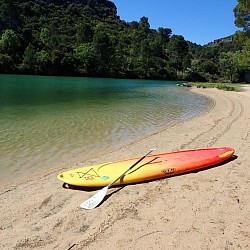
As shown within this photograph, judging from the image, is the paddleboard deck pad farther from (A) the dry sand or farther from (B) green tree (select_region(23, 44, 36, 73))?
(B) green tree (select_region(23, 44, 36, 73))

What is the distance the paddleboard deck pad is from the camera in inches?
246

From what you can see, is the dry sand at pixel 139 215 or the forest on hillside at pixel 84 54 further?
the forest on hillside at pixel 84 54

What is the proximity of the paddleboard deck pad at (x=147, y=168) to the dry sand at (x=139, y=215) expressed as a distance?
19cm

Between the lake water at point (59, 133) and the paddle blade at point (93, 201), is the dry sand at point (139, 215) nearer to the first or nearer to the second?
the paddle blade at point (93, 201)

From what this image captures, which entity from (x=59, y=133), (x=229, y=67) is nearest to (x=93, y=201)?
(x=59, y=133)

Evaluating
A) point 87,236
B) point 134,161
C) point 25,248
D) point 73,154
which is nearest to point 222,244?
point 87,236

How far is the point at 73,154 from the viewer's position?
9086 mm

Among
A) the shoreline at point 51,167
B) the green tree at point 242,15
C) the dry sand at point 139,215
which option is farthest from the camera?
the green tree at point 242,15

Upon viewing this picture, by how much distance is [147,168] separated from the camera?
264 inches

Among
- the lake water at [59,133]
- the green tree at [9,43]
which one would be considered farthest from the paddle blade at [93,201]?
the green tree at [9,43]

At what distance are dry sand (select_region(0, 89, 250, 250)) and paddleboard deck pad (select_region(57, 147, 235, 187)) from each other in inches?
7.3

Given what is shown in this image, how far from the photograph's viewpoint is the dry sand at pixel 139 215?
4.13 meters

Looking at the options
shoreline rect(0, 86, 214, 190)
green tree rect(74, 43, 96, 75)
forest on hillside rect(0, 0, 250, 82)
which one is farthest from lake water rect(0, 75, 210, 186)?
green tree rect(74, 43, 96, 75)

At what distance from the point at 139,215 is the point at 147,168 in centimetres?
193
